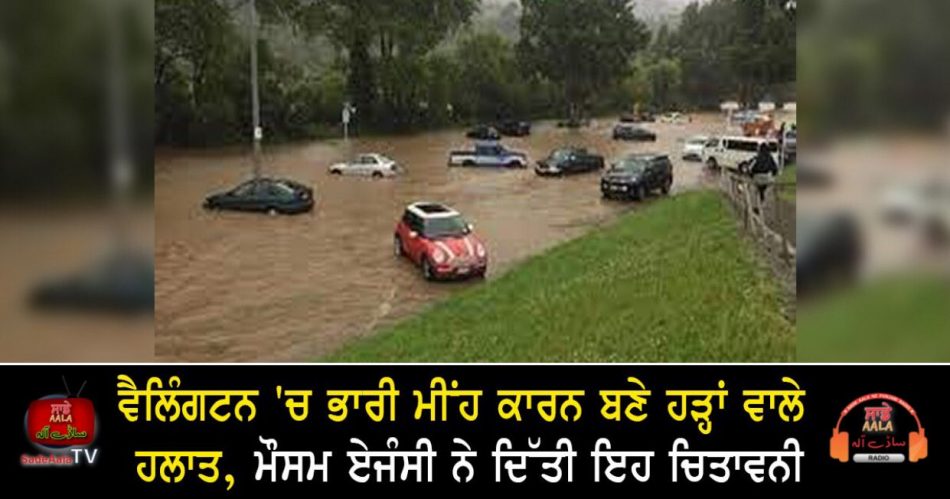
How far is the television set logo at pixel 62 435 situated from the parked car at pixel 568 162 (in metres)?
21.4

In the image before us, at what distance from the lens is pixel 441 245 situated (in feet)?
48.2

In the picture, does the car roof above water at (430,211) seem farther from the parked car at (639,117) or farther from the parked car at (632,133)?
the parked car at (632,133)

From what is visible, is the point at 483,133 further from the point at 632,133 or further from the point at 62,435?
the point at 62,435

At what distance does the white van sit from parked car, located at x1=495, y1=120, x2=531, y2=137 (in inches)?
289

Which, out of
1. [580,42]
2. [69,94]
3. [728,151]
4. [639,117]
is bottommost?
[728,151]

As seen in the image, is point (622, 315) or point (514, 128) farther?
point (514, 128)

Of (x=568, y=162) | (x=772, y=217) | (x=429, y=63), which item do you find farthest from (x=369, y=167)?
(x=772, y=217)

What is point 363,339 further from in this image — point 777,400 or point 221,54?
point 221,54

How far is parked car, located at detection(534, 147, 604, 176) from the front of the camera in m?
26.5

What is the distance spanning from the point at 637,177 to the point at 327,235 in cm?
794

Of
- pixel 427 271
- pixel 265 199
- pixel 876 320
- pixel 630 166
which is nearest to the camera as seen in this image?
pixel 876 320

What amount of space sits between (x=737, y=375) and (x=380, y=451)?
2153 millimetres

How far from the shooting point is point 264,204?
2002 cm

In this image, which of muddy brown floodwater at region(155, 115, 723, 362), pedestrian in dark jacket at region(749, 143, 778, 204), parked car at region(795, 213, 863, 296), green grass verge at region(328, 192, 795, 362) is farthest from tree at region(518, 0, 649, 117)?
parked car at region(795, 213, 863, 296)
